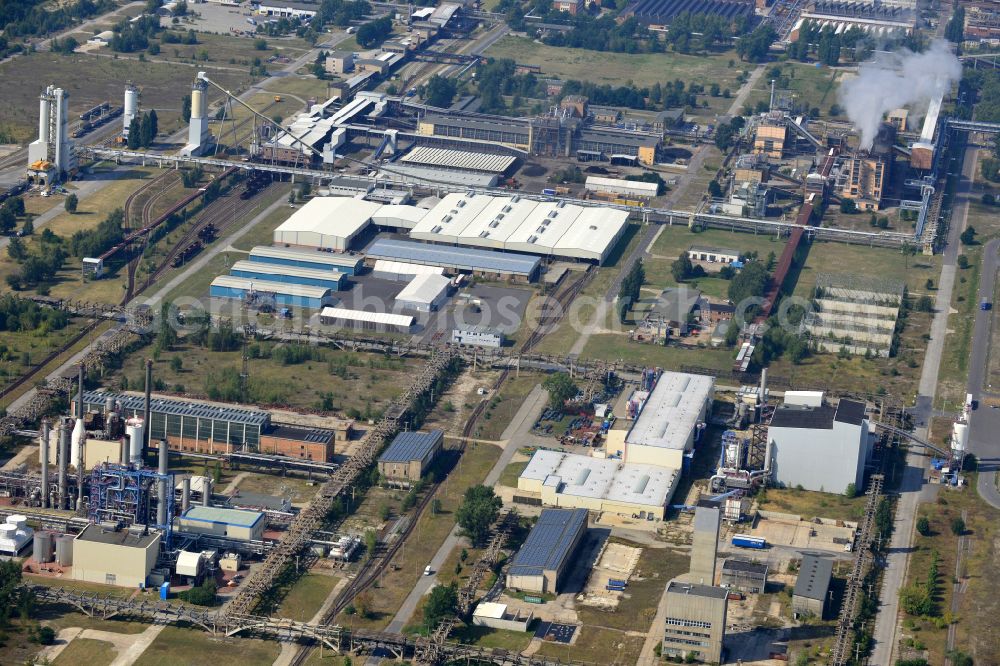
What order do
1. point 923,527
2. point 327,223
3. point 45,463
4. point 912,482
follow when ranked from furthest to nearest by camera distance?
1. point 327,223
2. point 912,482
3. point 923,527
4. point 45,463

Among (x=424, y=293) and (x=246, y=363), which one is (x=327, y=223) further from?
(x=246, y=363)

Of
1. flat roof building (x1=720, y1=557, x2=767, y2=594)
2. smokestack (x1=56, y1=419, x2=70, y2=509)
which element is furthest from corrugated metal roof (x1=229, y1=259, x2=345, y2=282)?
flat roof building (x1=720, y1=557, x2=767, y2=594)

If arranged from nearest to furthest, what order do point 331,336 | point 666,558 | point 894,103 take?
point 666,558
point 331,336
point 894,103

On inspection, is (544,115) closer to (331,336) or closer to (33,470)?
(331,336)

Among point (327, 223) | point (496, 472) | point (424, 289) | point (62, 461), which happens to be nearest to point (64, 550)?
point (62, 461)

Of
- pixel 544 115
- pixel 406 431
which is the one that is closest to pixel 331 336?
pixel 406 431
